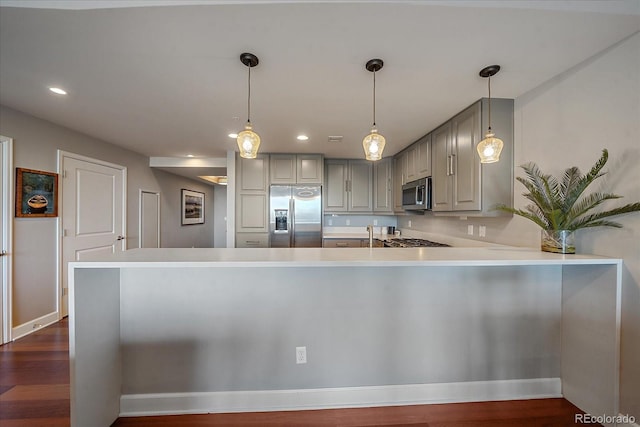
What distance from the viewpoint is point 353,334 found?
5.38 feet

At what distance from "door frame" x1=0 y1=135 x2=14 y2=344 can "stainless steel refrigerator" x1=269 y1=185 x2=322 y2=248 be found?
274 cm

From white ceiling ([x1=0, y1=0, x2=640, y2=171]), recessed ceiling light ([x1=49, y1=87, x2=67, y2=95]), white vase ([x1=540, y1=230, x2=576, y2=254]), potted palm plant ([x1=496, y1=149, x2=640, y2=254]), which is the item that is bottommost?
white vase ([x1=540, y1=230, x2=576, y2=254])

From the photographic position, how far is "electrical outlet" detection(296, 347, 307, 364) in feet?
5.30

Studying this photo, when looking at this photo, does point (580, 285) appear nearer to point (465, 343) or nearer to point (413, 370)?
point (465, 343)

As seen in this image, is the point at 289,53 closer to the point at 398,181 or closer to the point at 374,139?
the point at 374,139

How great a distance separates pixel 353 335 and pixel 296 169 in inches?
114

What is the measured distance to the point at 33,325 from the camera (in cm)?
262

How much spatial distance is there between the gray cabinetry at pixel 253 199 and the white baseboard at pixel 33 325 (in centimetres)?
223

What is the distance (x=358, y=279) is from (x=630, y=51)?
2052mm

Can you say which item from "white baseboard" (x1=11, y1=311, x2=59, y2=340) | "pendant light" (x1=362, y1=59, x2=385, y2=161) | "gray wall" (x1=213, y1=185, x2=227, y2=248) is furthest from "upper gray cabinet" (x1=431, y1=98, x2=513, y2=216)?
"gray wall" (x1=213, y1=185, x2=227, y2=248)

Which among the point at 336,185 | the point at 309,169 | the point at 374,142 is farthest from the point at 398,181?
the point at 374,142

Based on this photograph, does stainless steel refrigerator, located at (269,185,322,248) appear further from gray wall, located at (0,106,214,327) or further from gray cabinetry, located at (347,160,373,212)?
gray wall, located at (0,106,214,327)

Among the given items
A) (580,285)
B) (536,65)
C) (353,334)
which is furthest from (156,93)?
(580,285)

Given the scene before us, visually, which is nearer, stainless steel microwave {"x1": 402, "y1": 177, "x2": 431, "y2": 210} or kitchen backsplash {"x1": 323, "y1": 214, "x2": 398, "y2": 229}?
stainless steel microwave {"x1": 402, "y1": 177, "x2": 431, "y2": 210}
